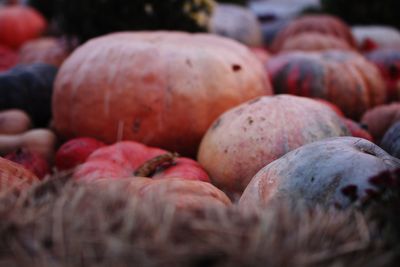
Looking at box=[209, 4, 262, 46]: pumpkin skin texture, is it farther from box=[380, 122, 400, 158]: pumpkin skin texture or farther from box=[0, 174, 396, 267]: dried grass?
box=[0, 174, 396, 267]: dried grass

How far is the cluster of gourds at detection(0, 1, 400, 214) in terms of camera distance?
1637 mm

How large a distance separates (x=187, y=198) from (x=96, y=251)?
571mm

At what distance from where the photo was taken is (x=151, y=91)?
2.88 metres

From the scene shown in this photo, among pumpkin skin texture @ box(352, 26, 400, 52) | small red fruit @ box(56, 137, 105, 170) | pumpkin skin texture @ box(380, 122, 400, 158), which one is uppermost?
pumpkin skin texture @ box(380, 122, 400, 158)

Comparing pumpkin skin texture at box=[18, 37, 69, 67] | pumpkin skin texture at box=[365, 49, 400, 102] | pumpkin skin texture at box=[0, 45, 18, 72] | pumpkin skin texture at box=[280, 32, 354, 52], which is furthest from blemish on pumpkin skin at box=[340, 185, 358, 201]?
pumpkin skin texture at box=[0, 45, 18, 72]

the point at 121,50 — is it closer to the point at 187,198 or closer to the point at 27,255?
the point at 187,198

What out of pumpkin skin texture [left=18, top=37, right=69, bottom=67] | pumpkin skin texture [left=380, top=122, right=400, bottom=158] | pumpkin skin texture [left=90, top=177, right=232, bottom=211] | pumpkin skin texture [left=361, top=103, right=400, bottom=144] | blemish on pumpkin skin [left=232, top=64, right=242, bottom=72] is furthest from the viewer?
pumpkin skin texture [left=18, top=37, right=69, bottom=67]

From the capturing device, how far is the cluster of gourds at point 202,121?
1637 mm

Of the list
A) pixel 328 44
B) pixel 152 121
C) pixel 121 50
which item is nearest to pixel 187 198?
pixel 152 121

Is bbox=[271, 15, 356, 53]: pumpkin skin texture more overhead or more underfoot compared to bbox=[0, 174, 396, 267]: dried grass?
more underfoot

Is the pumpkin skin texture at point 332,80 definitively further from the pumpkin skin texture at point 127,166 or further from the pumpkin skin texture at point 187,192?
the pumpkin skin texture at point 187,192

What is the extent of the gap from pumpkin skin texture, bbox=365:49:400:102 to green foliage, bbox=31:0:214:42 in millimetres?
1633

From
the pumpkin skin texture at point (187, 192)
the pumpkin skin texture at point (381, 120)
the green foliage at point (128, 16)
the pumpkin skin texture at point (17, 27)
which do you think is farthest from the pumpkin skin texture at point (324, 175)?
the pumpkin skin texture at point (17, 27)

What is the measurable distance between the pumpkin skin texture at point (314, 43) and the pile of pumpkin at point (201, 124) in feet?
3.35
